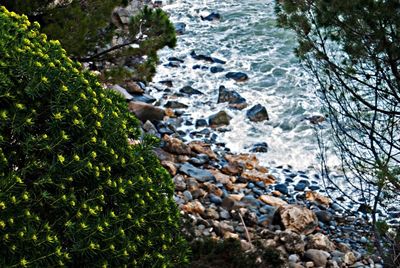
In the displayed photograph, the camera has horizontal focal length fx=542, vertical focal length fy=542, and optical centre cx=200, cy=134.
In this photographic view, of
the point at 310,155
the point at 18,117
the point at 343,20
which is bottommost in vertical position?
the point at 310,155

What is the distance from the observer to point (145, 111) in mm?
9578

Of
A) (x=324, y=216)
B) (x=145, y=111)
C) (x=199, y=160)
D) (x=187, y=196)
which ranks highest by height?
(x=145, y=111)

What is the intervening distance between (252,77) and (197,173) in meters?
4.35

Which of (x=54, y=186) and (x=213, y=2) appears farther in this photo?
(x=213, y=2)

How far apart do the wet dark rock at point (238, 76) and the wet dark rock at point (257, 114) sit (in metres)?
1.48

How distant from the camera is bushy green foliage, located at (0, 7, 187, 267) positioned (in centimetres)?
243

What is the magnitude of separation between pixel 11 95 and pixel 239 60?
34.1 feet

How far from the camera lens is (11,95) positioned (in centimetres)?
251

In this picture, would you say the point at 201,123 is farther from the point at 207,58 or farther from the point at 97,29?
the point at 97,29

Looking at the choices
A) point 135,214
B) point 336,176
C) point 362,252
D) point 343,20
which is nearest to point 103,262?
point 135,214

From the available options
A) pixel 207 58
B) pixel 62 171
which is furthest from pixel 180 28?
pixel 62 171

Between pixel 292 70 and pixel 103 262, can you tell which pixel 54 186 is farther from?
pixel 292 70

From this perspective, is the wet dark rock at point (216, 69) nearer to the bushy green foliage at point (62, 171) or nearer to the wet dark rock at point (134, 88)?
the wet dark rock at point (134, 88)

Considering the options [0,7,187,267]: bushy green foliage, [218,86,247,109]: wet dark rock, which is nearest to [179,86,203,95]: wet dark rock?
[218,86,247,109]: wet dark rock
